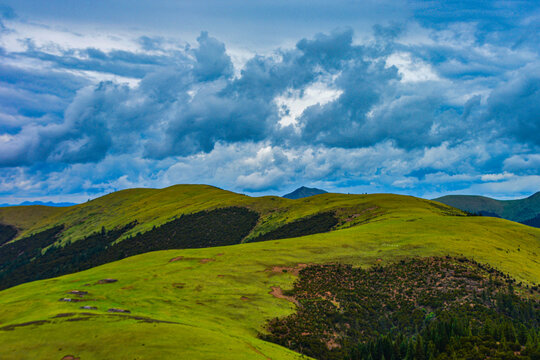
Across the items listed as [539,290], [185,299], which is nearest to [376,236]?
[539,290]

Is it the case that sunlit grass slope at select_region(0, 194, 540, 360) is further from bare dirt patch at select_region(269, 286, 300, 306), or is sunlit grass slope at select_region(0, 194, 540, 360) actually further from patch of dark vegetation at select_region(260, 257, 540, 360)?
patch of dark vegetation at select_region(260, 257, 540, 360)

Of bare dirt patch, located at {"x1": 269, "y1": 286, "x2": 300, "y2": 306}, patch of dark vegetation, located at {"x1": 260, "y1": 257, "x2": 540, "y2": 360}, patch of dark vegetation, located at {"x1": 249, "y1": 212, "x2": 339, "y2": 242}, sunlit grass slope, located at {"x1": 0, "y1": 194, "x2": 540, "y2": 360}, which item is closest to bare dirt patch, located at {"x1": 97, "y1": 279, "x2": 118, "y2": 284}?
sunlit grass slope, located at {"x1": 0, "y1": 194, "x2": 540, "y2": 360}

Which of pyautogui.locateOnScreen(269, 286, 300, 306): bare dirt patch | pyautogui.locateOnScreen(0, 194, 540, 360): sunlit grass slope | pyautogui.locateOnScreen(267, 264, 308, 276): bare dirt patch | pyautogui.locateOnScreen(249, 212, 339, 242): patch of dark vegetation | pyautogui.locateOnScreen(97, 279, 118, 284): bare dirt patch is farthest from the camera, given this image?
pyautogui.locateOnScreen(249, 212, 339, 242): patch of dark vegetation

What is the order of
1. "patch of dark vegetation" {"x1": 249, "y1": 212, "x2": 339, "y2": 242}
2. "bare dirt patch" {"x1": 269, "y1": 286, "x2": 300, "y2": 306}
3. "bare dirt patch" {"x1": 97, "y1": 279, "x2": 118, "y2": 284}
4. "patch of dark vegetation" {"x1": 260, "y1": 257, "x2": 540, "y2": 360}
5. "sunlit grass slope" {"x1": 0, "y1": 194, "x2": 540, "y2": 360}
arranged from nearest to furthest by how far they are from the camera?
"sunlit grass slope" {"x1": 0, "y1": 194, "x2": 540, "y2": 360}, "patch of dark vegetation" {"x1": 260, "y1": 257, "x2": 540, "y2": 360}, "bare dirt patch" {"x1": 269, "y1": 286, "x2": 300, "y2": 306}, "bare dirt patch" {"x1": 97, "y1": 279, "x2": 118, "y2": 284}, "patch of dark vegetation" {"x1": 249, "y1": 212, "x2": 339, "y2": 242}

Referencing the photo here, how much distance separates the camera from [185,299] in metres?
58.5

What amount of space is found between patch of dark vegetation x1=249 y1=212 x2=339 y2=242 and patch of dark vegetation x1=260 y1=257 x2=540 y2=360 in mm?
82285

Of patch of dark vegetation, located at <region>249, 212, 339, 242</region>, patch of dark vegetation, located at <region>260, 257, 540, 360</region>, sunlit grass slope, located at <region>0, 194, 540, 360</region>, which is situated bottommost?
patch of dark vegetation, located at <region>260, 257, 540, 360</region>

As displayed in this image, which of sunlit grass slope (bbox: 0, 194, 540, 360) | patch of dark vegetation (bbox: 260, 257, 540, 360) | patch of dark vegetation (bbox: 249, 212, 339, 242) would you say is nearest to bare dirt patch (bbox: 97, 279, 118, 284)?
sunlit grass slope (bbox: 0, 194, 540, 360)

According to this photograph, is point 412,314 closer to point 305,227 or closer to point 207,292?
point 207,292

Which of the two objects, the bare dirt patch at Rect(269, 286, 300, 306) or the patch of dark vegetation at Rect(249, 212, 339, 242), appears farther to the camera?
the patch of dark vegetation at Rect(249, 212, 339, 242)

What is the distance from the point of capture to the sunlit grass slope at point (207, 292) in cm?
3331

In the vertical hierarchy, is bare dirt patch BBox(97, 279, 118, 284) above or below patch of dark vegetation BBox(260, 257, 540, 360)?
above

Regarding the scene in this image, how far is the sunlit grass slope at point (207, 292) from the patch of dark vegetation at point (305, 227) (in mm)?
35184

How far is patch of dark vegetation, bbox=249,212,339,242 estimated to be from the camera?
161m
